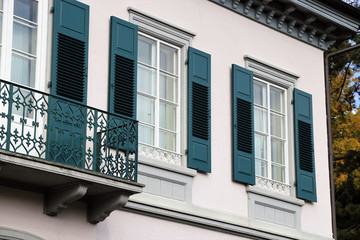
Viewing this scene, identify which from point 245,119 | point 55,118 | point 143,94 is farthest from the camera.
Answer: point 245,119

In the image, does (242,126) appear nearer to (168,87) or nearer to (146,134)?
(168,87)

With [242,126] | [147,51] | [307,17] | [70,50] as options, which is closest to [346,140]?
[307,17]

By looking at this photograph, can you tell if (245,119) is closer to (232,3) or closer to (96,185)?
(232,3)

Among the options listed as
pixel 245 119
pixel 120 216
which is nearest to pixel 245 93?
pixel 245 119

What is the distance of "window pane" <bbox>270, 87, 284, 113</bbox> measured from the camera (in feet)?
58.0

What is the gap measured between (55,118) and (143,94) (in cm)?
276

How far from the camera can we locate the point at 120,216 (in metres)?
13.8

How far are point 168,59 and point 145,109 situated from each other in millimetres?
1200

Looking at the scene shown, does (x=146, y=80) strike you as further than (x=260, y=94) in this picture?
No

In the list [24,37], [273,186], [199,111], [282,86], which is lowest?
[273,186]

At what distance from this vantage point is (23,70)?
13.1 m

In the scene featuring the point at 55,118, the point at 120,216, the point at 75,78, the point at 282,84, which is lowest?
the point at 120,216

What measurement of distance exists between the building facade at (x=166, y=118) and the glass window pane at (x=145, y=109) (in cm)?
2

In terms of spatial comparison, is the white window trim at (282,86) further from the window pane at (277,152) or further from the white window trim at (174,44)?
the white window trim at (174,44)
